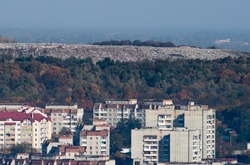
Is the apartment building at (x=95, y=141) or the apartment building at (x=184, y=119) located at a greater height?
the apartment building at (x=184, y=119)

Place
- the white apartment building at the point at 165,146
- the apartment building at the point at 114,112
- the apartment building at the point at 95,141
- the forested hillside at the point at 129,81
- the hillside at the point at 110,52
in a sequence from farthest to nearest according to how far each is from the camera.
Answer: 1. the hillside at the point at 110,52
2. the forested hillside at the point at 129,81
3. the apartment building at the point at 114,112
4. the apartment building at the point at 95,141
5. the white apartment building at the point at 165,146

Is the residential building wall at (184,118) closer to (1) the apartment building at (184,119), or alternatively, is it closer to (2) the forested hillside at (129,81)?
(1) the apartment building at (184,119)

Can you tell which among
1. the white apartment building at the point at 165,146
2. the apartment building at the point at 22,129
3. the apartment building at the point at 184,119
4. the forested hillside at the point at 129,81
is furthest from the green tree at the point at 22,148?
the forested hillside at the point at 129,81

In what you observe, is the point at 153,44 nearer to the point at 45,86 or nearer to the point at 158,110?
the point at 45,86

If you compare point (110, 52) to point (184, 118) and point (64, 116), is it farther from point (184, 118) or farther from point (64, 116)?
point (184, 118)

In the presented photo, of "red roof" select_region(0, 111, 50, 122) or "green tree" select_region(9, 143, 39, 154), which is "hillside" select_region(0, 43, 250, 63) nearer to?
"red roof" select_region(0, 111, 50, 122)
